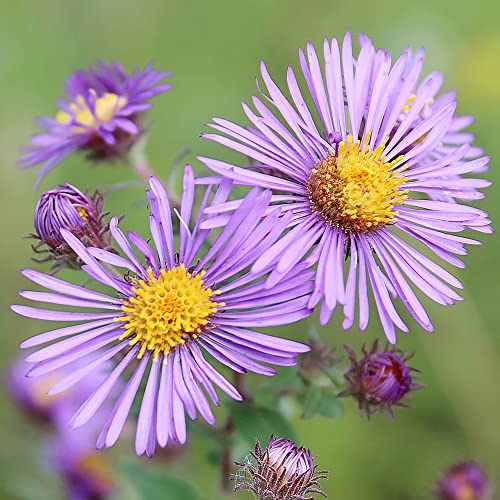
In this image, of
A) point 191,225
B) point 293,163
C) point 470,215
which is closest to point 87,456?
point 191,225

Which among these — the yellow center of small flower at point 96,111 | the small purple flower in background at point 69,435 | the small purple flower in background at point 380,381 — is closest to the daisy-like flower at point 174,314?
the small purple flower in background at point 380,381

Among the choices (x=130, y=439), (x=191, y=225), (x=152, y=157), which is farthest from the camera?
(x=152, y=157)

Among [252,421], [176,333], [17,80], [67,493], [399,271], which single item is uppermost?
[17,80]

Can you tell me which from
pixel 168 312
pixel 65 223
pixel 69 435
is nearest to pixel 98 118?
pixel 65 223

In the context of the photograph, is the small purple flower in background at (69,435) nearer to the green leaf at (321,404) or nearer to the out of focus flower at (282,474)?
the green leaf at (321,404)

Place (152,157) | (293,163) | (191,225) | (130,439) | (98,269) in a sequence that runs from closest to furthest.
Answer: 1. (98,269)
2. (293,163)
3. (191,225)
4. (130,439)
5. (152,157)

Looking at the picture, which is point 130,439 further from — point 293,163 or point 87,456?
point 293,163

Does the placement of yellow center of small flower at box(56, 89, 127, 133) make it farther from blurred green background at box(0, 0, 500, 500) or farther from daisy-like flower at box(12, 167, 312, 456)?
blurred green background at box(0, 0, 500, 500)

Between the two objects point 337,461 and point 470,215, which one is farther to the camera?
point 337,461
